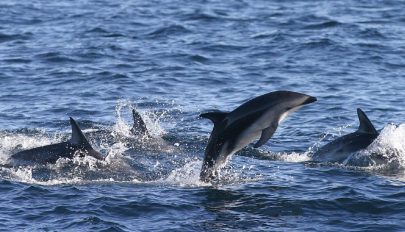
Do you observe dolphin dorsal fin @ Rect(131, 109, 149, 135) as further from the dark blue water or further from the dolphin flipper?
the dolphin flipper

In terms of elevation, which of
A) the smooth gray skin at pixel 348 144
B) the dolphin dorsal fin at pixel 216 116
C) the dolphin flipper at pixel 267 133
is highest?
the dolphin dorsal fin at pixel 216 116

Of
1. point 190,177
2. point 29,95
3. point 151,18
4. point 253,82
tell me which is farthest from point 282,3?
point 190,177

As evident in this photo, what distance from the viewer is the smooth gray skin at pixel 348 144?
20.7m

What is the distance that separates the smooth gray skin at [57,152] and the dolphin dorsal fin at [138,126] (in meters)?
2.41

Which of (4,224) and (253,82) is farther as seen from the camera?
(253,82)

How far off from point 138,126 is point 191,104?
152 inches

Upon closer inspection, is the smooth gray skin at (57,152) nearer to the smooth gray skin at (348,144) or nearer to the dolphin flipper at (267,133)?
the dolphin flipper at (267,133)

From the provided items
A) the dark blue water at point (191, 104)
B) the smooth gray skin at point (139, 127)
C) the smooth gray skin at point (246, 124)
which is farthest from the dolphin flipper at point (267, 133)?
the smooth gray skin at point (139, 127)

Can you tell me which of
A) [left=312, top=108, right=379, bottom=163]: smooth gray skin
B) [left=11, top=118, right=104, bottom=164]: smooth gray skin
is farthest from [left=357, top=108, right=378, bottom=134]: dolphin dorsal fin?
[left=11, top=118, right=104, bottom=164]: smooth gray skin

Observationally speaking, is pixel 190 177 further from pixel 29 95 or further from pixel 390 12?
pixel 390 12

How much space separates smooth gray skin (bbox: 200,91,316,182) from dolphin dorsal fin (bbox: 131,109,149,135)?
465 cm

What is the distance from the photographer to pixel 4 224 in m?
15.8

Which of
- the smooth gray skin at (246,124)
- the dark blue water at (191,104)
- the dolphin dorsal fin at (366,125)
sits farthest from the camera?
the dolphin dorsal fin at (366,125)

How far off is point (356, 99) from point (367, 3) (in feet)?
54.1
